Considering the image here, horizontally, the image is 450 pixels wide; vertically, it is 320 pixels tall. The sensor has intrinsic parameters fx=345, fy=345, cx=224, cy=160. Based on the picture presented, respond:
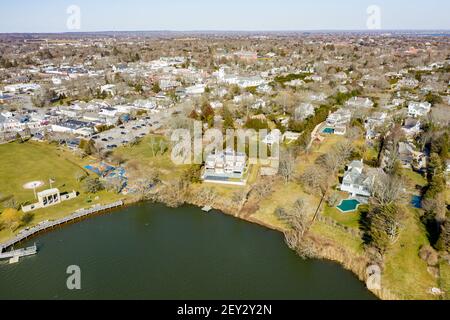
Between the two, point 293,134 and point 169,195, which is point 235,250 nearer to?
point 169,195

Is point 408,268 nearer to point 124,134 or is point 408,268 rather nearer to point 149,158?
point 149,158

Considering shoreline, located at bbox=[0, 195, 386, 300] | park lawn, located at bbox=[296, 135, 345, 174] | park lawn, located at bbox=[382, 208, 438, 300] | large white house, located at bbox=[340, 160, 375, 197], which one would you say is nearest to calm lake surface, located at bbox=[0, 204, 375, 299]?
shoreline, located at bbox=[0, 195, 386, 300]

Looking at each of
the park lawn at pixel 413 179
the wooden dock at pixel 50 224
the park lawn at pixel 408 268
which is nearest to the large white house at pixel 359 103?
the park lawn at pixel 413 179

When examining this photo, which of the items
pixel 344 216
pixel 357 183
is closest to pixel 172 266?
pixel 344 216

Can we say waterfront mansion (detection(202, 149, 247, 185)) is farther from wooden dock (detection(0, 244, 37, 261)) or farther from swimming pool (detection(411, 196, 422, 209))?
wooden dock (detection(0, 244, 37, 261))

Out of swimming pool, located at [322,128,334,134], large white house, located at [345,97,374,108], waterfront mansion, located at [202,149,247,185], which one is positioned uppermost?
large white house, located at [345,97,374,108]

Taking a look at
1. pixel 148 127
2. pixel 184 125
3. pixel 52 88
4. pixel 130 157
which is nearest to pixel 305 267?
pixel 130 157
